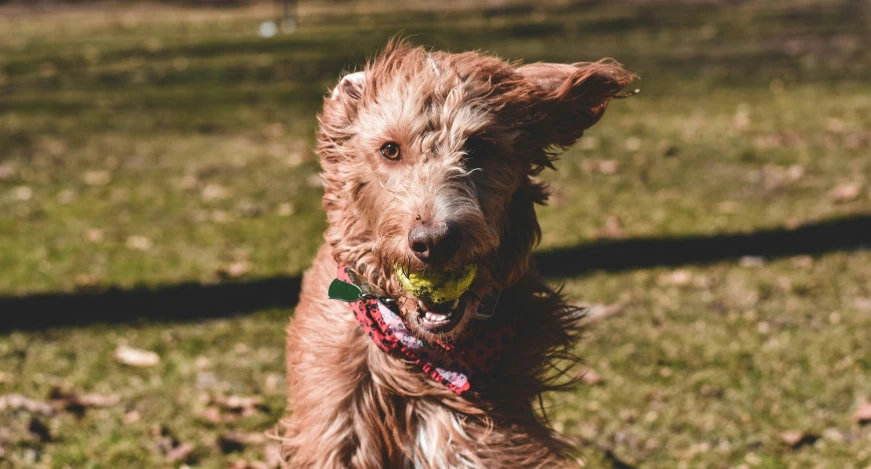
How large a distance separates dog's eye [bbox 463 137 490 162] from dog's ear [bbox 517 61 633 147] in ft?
0.73

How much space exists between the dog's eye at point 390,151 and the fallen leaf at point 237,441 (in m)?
2.05

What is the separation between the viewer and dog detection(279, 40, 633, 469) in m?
3.17

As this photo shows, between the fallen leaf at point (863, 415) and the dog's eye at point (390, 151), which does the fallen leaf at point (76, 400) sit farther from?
the fallen leaf at point (863, 415)

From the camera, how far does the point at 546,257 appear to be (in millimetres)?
7281

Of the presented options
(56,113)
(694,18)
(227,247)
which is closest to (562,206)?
(227,247)

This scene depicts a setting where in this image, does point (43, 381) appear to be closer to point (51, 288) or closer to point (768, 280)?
point (51, 288)

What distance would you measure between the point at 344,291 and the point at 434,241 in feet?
1.78

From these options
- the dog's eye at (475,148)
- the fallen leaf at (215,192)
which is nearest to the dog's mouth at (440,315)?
the dog's eye at (475,148)

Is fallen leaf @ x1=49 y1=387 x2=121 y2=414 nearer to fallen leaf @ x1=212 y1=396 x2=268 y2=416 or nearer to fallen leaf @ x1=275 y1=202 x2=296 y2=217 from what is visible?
fallen leaf @ x1=212 y1=396 x2=268 y2=416

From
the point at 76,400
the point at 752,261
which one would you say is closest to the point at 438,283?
the point at 76,400

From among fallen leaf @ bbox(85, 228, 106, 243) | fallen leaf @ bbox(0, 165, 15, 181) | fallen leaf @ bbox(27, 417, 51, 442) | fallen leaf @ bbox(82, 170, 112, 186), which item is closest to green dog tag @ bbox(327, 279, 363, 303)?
fallen leaf @ bbox(27, 417, 51, 442)

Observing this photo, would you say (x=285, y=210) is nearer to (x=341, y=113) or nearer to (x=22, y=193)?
(x=22, y=193)

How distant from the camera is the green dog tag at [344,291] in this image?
10.7ft

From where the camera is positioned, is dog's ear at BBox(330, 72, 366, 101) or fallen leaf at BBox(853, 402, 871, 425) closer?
dog's ear at BBox(330, 72, 366, 101)
